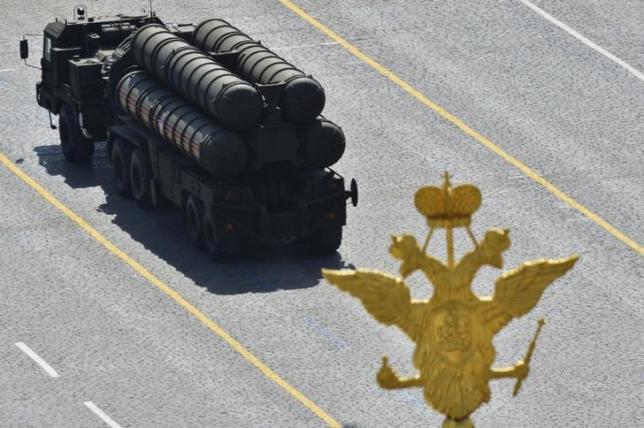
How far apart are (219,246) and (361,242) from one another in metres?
2.87

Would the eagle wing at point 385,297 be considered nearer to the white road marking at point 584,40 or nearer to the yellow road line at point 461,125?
the yellow road line at point 461,125

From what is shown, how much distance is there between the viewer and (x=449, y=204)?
46.4 ft

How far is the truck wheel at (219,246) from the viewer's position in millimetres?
36906

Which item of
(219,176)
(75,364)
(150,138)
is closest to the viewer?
(75,364)

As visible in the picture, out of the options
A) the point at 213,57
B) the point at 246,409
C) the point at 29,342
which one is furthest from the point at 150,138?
the point at 246,409

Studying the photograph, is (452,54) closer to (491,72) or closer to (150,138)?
(491,72)

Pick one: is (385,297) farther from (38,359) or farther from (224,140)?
(224,140)

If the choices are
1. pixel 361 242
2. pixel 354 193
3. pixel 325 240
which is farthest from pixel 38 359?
pixel 361 242

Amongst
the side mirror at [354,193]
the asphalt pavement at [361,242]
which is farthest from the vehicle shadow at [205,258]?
the side mirror at [354,193]

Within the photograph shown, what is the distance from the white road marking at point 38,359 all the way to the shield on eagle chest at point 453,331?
18536mm

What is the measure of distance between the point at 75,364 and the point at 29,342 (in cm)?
136

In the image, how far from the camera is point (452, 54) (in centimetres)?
4847

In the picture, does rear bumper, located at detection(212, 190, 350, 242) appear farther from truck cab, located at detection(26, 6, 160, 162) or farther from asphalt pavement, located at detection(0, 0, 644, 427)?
truck cab, located at detection(26, 6, 160, 162)

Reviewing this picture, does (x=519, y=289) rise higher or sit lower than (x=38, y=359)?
higher
